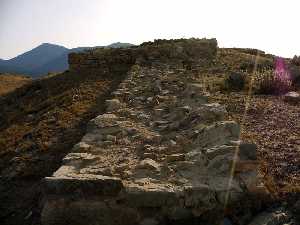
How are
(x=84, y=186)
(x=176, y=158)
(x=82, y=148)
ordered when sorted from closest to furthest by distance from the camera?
(x=84, y=186) → (x=176, y=158) → (x=82, y=148)

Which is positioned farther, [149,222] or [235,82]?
[235,82]

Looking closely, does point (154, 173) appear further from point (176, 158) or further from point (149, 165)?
point (176, 158)

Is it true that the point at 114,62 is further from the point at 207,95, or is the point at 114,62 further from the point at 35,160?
the point at 35,160

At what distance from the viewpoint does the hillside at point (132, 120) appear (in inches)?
343

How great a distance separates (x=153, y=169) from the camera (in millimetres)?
8586

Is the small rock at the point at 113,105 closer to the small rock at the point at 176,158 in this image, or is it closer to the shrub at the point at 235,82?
the shrub at the point at 235,82

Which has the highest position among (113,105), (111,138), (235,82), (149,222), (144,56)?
(144,56)

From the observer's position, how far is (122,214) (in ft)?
24.8

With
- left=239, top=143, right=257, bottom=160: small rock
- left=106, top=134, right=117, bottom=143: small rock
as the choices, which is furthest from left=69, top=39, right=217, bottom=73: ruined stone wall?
left=239, top=143, right=257, bottom=160: small rock

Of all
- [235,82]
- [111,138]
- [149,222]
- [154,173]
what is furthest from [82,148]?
[235,82]

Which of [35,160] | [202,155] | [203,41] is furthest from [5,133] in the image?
[203,41]

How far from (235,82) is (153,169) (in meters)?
7.89

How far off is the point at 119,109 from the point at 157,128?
2.18 m

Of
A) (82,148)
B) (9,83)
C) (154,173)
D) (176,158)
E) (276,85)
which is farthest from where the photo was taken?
(9,83)
